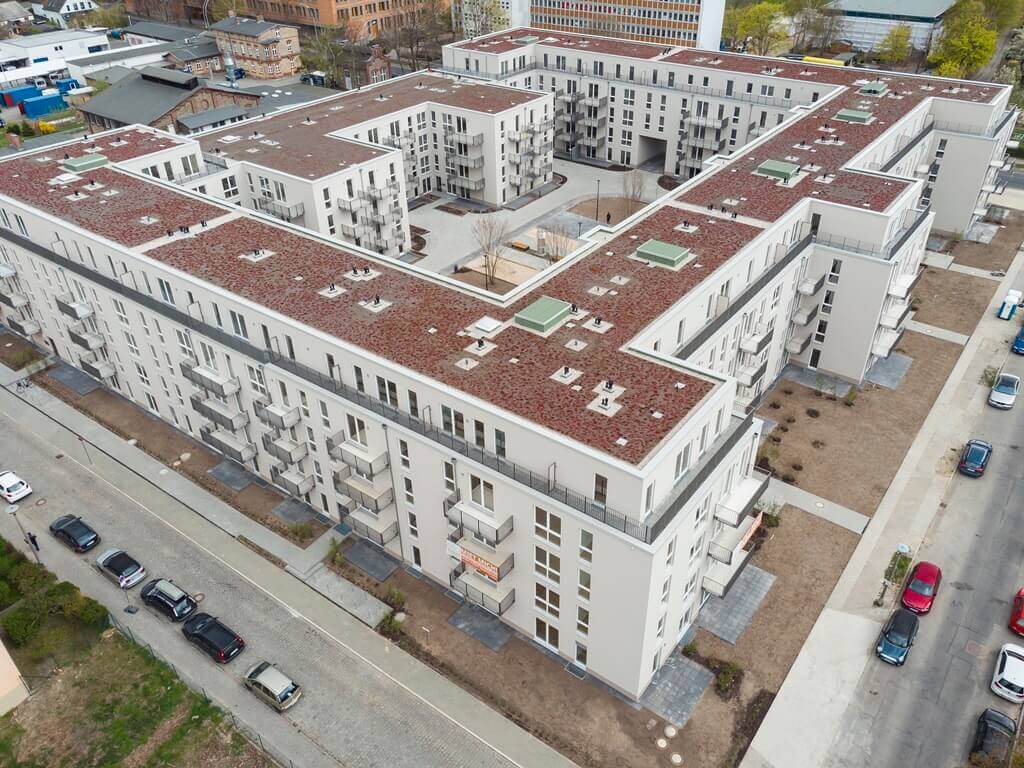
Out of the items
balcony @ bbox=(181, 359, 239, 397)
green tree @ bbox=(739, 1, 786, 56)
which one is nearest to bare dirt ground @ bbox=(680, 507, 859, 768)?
balcony @ bbox=(181, 359, 239, 397)

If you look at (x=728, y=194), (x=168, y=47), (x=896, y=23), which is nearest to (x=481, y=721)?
A: (x=728, y=194)

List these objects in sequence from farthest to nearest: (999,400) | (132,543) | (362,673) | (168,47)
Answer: (168,47)
(999,400)
(132,543)
(362,673)

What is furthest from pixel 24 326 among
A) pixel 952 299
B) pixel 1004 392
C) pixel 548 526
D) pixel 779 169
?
pixel 952 299

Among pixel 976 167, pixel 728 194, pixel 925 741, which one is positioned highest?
pixel 728 194

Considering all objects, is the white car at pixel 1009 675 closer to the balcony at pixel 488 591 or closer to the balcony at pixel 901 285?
the balcony at pixel 488 591

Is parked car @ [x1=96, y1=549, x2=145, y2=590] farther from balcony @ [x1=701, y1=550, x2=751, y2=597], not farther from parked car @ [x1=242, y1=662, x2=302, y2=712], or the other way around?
balcony @ [x1=701, y1=550, x2=751, y2=597]

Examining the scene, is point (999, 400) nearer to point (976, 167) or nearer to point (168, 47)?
point (976, 167)

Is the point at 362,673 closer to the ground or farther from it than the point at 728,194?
closer to the ground
